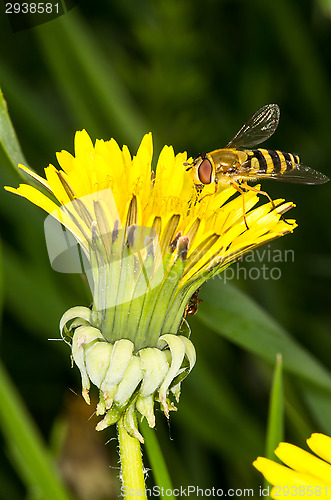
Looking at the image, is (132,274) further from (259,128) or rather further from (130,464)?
(259,128)

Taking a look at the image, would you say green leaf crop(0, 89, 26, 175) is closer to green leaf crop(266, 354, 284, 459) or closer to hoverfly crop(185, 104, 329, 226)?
hoverfly crop(185, 104, 329, 226)

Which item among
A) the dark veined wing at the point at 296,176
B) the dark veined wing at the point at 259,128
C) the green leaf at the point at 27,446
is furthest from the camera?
the dark veined wing at the point at 259,128

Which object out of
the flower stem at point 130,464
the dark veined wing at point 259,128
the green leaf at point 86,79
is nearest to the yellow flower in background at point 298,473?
the flower stem at point 130,464

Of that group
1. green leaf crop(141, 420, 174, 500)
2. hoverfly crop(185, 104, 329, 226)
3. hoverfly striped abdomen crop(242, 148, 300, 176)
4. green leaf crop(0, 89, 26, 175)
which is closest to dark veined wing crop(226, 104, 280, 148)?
hoverfly crop(185, 104, 329, 226)

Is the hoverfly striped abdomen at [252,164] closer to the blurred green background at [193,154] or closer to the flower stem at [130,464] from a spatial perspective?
the blurred green background at [193,154]

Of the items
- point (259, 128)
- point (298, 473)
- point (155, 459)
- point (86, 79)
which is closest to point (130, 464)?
point (155, 459)

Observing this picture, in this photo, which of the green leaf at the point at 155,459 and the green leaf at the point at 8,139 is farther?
the green leaf at the point at 8,139
